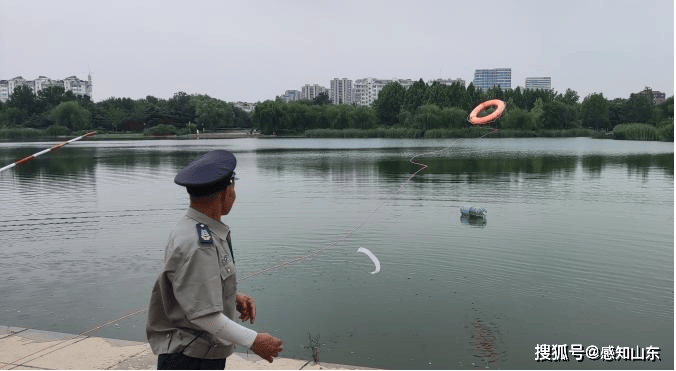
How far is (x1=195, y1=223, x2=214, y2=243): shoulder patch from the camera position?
116 inches

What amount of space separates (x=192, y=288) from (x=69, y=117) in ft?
408

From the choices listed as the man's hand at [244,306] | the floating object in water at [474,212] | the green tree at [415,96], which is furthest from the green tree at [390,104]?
the man's hand at [244,306]

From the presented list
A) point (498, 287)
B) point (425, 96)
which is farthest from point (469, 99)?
point (498, 287)

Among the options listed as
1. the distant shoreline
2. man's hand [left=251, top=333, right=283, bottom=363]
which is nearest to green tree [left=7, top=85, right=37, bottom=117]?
the distant shoreline

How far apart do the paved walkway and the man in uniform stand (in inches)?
93.6

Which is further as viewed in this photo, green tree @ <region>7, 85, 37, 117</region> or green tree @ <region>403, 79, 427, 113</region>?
green tree @ <region>7, 85, 37, 117</region>

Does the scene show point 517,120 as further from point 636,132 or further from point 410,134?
point 410,134

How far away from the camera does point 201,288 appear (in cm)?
294

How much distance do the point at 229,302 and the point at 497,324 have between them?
522 cm

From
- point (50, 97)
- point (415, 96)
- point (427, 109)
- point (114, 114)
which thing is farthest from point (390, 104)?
point (50, 97)

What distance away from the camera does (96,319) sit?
7938 millimetres

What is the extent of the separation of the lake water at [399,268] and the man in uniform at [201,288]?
137 inches

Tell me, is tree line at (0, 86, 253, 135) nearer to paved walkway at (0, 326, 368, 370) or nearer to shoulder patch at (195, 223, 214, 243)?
paved walkway at (0, 326, 368, 370)

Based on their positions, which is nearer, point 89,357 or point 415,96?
point 89,357
